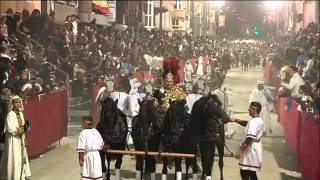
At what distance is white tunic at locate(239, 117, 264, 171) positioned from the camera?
30.3 ft

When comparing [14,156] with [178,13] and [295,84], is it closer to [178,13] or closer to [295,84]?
[295,84]


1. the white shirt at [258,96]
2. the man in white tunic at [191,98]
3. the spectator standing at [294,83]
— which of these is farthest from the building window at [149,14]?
the man in white tunic at [191,98]

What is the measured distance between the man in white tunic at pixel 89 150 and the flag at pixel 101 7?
985 inches

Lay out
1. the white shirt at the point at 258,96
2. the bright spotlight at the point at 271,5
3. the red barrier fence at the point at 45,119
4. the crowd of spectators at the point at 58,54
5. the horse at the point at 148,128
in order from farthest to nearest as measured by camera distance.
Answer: the bright spotlight at the point at 271,5 < the white shirt at the point at 258,96 < the crowd of spectators at the point at 58,54 < the red barrier fence at the point at 45,119 < the horse at the point at 148,128

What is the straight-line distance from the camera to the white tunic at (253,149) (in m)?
9.23

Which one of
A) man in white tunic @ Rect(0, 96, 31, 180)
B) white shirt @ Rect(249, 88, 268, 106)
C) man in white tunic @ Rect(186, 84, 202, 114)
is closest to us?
man in white tunic @ Rect(0, 96, 31, 180)

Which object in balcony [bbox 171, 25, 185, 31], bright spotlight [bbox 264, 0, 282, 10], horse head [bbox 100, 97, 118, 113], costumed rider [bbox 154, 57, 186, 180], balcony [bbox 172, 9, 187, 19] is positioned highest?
bright spotlight [bbox 264, 0, 282, 10]

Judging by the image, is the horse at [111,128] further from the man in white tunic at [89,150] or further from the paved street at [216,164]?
the paved street at [216,164]

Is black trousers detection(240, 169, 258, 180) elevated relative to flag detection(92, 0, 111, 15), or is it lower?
lower

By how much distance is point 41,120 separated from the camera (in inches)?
566

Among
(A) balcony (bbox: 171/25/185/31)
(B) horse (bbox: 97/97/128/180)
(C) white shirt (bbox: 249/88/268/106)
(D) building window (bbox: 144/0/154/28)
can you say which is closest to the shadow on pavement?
(C) white shirt (bbox: 249/88/268/106)

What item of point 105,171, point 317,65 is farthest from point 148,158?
point 317,65

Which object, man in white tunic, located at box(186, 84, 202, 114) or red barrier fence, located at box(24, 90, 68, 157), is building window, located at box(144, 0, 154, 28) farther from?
man in white tunic, located at box(186, 84, 202, 114)

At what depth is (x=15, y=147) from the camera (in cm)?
1091
